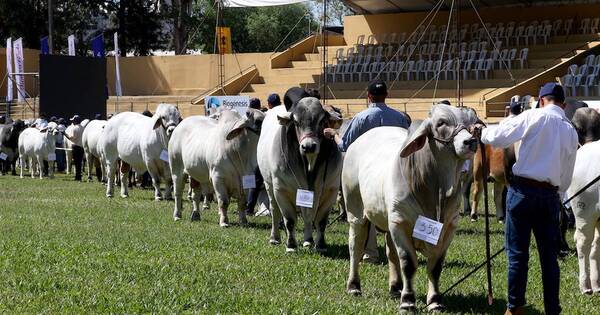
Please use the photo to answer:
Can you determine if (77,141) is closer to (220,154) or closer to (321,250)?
(220,154)

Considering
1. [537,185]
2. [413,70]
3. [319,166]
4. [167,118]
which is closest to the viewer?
[537,185]

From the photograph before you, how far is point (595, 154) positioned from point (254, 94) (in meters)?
38.0

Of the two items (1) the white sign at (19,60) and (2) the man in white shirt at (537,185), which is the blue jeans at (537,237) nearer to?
(2) the man in white shirt at (537,185)

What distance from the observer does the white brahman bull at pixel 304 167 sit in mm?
12586

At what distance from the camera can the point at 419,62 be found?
147 feet

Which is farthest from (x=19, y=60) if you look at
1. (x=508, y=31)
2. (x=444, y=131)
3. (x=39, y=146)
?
(x=444, y=131)

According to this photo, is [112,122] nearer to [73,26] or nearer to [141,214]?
[141,214]

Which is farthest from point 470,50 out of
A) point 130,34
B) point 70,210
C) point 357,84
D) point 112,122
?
point 130,34

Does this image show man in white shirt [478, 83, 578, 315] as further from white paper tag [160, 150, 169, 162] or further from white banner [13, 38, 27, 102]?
white banner [13, 38, 27, 102]

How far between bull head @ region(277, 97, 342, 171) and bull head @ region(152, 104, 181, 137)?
737 centimetres

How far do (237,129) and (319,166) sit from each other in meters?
3.38

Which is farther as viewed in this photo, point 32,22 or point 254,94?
point 32,22

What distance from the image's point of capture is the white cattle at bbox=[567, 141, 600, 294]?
10484 mm

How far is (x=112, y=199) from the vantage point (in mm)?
23016
